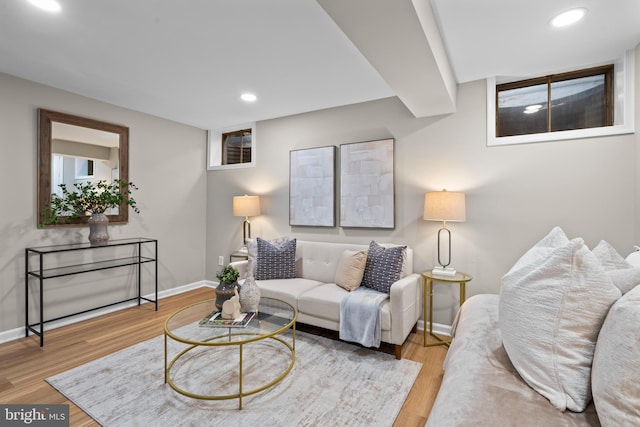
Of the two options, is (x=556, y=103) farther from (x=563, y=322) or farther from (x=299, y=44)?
(x=563, y=322)

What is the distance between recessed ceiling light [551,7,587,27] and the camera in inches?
73.3

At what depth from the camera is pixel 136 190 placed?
382 cm

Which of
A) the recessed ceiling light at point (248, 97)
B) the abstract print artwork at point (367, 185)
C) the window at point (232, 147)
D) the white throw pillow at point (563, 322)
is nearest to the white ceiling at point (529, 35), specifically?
the abstract print artwork at point (367, 185)

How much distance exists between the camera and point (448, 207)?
2.66 meters

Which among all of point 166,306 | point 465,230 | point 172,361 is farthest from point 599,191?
point 166,306

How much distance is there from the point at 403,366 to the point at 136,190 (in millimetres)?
3650

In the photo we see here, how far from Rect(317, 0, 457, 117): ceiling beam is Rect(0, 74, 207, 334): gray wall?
3.21 meters

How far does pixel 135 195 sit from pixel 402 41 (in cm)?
358

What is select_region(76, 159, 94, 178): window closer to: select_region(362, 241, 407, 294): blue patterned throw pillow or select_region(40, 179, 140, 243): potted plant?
select_region(40, 179, 140, 243): potted plant

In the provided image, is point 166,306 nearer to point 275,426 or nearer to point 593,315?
point 275,426

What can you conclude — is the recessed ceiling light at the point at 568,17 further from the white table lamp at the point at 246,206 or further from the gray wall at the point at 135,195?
the gray wall at the point at 135,195

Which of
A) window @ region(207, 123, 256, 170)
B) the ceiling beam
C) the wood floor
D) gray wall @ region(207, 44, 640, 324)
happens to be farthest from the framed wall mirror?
the ceiling beam

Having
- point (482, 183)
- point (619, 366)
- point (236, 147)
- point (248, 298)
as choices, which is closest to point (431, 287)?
point (482, 183)

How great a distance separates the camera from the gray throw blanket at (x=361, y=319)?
2.45 meters
